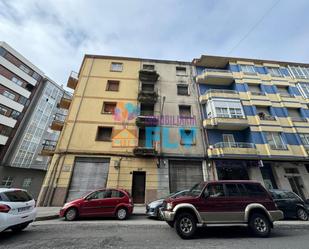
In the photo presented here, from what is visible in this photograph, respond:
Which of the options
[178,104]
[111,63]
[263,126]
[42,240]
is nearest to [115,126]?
[178,104]

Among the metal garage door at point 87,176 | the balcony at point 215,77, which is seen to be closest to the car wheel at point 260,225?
the metal garage door at point 87,176

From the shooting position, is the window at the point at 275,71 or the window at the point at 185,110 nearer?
the window at the point at 185,110

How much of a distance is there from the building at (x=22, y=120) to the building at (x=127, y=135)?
1509 centimetres

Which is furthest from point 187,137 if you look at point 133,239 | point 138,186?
point 133,239

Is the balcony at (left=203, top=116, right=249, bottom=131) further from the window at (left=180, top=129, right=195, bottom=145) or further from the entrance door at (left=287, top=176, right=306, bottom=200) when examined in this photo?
the entrance door at (left=287, top=176, right=306, bottom=200)

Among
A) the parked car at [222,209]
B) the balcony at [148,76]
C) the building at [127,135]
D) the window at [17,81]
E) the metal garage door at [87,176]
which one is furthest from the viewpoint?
the window at [17,81]

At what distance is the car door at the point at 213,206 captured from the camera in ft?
17.5

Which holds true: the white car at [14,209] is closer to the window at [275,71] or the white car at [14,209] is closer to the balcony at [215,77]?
the balcony at [215,77]

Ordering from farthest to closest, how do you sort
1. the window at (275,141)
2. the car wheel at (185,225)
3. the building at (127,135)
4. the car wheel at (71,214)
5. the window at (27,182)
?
the window at (27,182) → the window at (275,141) → the building at (127,135) → the car wheel at (71,214) → the car wheel at (185,225)

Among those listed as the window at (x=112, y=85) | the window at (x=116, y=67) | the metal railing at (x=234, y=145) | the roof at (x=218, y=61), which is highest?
the roof at (x=218, y=61)

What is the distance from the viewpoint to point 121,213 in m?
8.20

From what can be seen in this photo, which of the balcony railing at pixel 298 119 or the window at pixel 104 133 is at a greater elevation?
the balcony railing at pixel 298 119

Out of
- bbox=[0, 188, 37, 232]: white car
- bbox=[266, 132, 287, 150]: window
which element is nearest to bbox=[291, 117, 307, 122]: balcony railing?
bbox=[266, 132, 287, 150]: window

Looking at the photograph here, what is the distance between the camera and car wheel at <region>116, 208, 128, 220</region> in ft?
26.7
